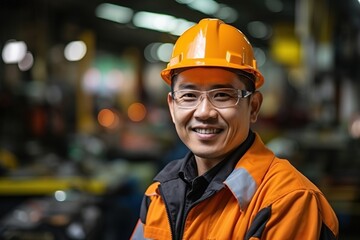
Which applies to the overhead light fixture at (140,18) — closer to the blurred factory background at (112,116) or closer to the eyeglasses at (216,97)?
the blurred factory background at (112,116)

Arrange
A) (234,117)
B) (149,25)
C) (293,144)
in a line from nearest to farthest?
1. (234,117)
2. (293,144)
3. (149,25)

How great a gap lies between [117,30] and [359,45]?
10.5 metres

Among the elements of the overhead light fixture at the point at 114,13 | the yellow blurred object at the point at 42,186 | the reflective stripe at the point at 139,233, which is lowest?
the yellow blurred object at the point at 42,186

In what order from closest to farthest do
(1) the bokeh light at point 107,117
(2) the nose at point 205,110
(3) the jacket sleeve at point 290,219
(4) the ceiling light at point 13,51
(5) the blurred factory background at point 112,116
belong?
(3) the jacket sleeve at point 290,219 → (2) the nose at point 205,110 → (5) the blurred factory background at point 112,116 → (4) the ceiling light at point 13,51 → (1) the bokeh light at point 107,117

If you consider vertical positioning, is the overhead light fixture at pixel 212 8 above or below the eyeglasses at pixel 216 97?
above

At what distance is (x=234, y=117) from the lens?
2127 millimetres

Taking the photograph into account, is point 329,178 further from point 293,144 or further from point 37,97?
point 37,97

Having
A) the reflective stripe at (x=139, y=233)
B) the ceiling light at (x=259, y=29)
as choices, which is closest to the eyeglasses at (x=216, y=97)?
the reflective stripe at (x=139, y=233)

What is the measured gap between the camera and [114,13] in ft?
53.9

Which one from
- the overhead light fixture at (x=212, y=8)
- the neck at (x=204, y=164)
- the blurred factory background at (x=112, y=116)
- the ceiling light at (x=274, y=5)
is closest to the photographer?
the neck at (x=204, y=164)

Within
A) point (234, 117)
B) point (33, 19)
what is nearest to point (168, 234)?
point (234, 117)

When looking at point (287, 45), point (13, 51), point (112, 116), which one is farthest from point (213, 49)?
point (287, 45)

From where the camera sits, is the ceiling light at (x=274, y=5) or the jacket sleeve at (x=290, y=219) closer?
the jacket sleeve at (x=290, y=219)

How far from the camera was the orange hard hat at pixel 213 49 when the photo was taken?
211cm
